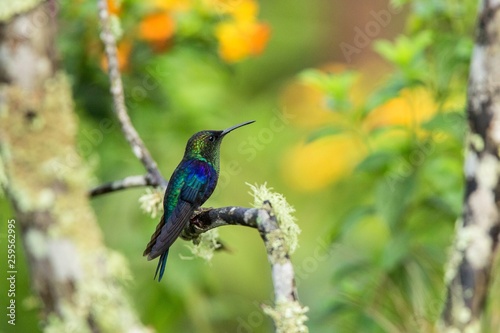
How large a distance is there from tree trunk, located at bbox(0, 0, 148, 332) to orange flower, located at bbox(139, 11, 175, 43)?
3.64 feet

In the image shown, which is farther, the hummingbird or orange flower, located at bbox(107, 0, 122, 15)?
orange flower, located at bbox(107, 0, 122, 15)

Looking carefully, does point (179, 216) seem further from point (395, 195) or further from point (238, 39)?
point (238, 39)

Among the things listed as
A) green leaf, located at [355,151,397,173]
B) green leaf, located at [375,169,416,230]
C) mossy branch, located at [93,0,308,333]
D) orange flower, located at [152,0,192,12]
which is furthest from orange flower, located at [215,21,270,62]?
mossy branch, located at [93,0,308,333]

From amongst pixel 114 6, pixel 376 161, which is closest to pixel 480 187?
pixel 376 161

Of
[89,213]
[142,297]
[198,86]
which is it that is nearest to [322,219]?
[198,86]

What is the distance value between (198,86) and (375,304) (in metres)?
1.56

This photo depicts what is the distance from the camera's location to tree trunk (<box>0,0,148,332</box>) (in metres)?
1.94

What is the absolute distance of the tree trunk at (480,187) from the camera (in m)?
2.43

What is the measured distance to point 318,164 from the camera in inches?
206

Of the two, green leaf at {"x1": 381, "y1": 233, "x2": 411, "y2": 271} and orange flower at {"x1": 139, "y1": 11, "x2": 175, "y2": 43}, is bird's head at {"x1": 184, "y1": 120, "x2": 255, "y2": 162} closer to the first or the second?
green leaf at {"x1": 381, "y1": 233, "x2": 411, "y2": 271}

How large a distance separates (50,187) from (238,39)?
1434mm

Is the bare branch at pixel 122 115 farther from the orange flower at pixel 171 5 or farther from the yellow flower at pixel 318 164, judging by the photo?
the yellow flower at pixel 318 164

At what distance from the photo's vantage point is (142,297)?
362 centimetres

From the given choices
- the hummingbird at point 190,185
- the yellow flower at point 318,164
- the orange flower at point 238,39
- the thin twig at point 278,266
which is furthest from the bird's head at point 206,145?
the yellow flower at point 318,164
